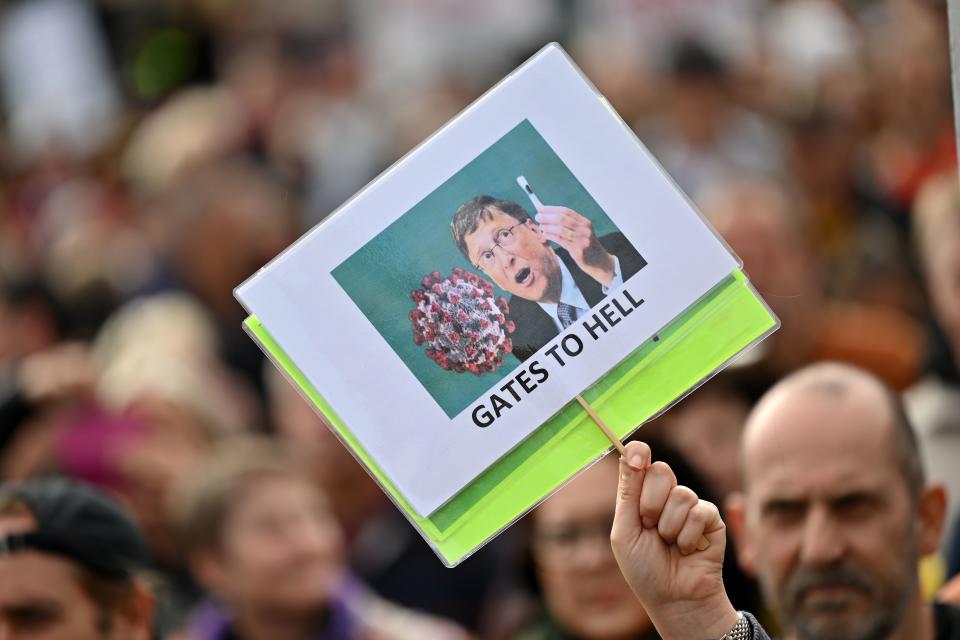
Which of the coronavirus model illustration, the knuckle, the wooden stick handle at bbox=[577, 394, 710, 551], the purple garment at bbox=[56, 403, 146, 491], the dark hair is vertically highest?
the purple garment at bbox=[56, 403, 146, 491]

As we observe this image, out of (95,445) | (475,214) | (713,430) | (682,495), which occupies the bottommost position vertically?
(713,430)

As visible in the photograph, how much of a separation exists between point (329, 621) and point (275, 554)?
26cm

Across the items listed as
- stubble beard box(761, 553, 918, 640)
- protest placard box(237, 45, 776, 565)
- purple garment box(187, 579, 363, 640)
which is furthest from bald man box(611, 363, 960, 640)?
purple garment box(187, 579, 363, 640)

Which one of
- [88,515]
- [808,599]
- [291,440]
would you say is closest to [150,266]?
[291,440]

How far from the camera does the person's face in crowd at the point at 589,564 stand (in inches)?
173

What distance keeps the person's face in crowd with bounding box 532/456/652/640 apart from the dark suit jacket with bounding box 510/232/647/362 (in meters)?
1.69

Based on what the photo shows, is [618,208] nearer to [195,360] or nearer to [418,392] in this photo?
[418,392]

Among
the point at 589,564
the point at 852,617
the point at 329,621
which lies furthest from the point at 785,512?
the point at 329,621

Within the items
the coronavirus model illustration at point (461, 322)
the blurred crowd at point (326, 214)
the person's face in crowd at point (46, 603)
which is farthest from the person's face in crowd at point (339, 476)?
the coronavirus model illustration at point (461, 322)

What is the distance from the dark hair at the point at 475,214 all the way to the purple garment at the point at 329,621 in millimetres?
2572

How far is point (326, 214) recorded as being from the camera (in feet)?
31.0

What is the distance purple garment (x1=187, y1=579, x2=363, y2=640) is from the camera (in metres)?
5.14

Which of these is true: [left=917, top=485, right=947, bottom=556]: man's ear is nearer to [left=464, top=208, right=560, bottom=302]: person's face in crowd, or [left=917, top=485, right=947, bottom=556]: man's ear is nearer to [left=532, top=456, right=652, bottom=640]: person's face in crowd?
[left=532, top=456, right=652, bottom=640]: person's face in crowd

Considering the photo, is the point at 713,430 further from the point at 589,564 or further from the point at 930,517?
the point at 930,517
